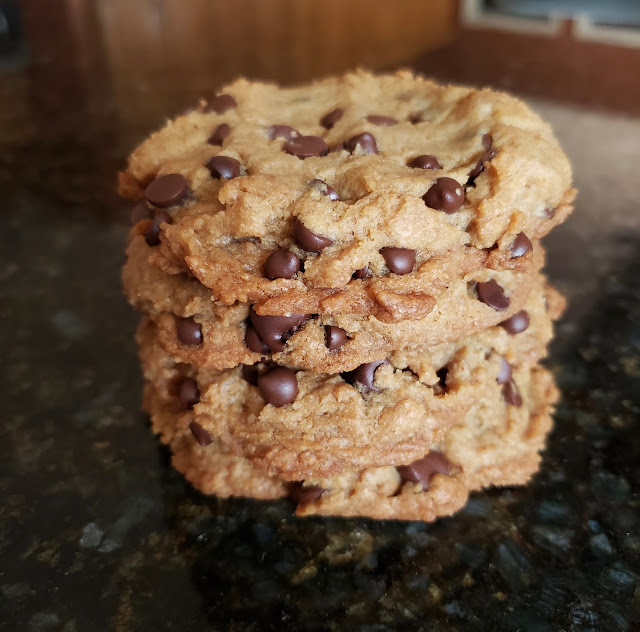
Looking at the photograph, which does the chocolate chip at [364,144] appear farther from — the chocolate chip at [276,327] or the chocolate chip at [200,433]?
the chocolate chip at [200,433]

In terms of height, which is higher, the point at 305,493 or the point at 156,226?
the point at 156,226

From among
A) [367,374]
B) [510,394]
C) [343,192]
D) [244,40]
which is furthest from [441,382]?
[244,40]

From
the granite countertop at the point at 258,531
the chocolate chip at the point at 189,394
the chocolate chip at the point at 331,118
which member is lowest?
the granite countertop at the point at 258,531

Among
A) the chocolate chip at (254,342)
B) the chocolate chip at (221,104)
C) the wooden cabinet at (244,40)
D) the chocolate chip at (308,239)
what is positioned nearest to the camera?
the chocolate chip at (308,239)

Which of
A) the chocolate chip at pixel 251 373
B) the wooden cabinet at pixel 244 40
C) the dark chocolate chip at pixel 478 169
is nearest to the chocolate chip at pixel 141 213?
the chocolate chip at pixel 251 373

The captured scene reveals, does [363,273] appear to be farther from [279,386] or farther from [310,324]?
[279,386]

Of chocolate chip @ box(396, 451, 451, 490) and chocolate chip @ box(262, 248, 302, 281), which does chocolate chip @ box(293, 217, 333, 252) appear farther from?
chocolate chip @ box(396, 451, 451, 490)

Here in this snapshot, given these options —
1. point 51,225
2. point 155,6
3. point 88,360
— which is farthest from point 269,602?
point 155,6
